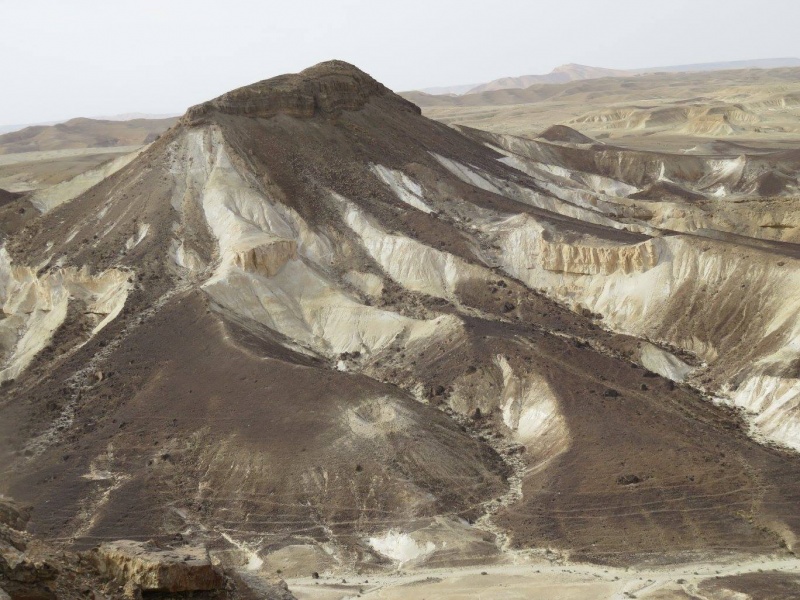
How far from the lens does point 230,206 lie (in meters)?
54.5

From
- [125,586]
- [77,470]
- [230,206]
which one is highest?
[230,206]

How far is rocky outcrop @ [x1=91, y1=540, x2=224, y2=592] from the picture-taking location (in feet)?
60.7

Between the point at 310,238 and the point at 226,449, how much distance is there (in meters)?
20.7

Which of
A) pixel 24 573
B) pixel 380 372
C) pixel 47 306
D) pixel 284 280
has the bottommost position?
pixel 380 372

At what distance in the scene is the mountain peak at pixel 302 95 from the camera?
62.0 metres

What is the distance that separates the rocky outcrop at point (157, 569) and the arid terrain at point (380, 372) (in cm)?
12

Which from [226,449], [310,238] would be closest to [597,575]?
[226,449]

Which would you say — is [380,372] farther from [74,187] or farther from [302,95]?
[74,187]

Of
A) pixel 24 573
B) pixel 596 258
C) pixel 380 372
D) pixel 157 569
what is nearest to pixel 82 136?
pixel 596 258

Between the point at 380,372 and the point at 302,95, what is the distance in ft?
88.0

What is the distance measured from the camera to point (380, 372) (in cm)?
4469

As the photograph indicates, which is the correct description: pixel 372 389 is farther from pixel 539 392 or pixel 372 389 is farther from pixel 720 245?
pixel 720 245

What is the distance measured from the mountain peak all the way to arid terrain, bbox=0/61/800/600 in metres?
0.25

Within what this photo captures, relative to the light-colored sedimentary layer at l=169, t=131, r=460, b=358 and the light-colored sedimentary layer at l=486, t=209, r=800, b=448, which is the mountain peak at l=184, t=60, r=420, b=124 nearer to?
the light-colored sedimentary layer at l=169, t=131, r=460, b=358
